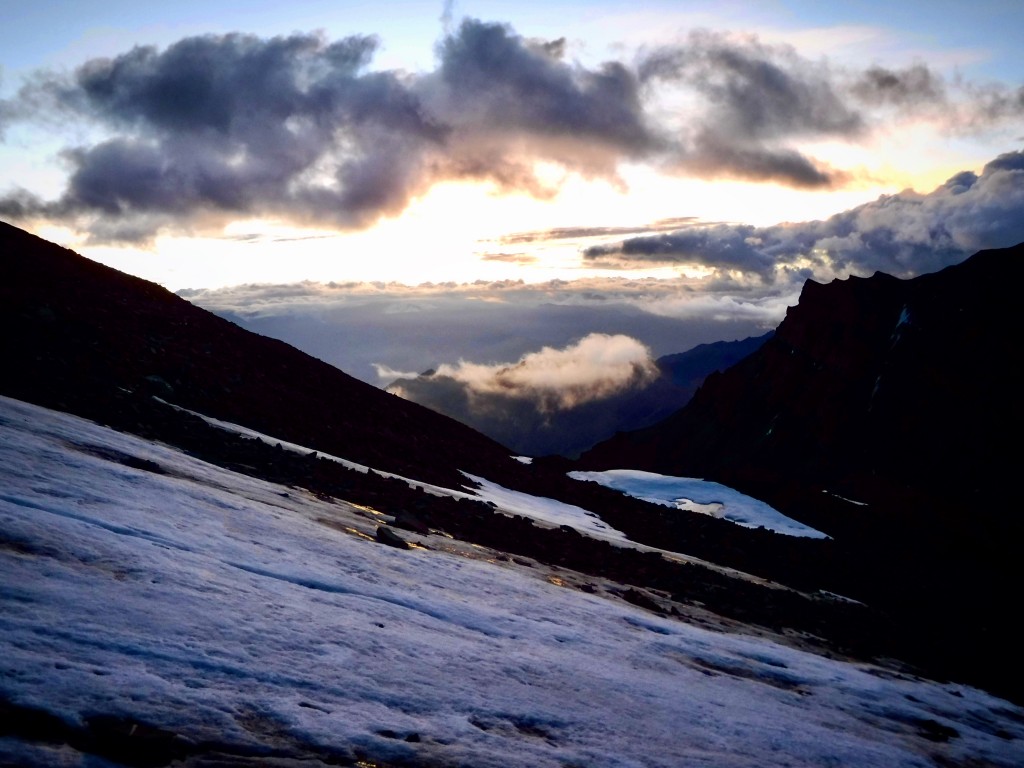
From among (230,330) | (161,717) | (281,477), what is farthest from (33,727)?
(230,330)

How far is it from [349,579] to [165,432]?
10303 mm

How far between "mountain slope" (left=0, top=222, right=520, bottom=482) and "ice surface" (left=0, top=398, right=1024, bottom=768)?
15.0 feet

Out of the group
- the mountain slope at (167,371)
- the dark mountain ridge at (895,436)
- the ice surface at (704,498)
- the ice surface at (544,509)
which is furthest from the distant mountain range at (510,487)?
the ice surface at (704,498)

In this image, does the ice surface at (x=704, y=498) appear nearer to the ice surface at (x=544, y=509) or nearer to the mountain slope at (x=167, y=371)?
the mountain slope at (x=167, y=371)

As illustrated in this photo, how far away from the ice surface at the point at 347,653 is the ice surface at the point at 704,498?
22.7 meters

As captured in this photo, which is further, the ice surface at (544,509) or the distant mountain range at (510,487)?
the ice surface at (544,509)

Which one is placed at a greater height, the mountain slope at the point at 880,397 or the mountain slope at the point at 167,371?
the mountain slope at the point at 880,397

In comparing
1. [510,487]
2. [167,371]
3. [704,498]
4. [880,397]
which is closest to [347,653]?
[167,371]

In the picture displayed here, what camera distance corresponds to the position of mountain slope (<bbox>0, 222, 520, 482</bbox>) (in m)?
19.2

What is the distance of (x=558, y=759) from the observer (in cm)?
746

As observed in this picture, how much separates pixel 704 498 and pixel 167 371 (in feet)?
98.5

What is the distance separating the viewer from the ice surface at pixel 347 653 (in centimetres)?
665

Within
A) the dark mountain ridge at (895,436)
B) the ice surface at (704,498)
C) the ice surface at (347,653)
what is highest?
the dark mountain ridge at (895,436)

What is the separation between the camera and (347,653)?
8352mm
